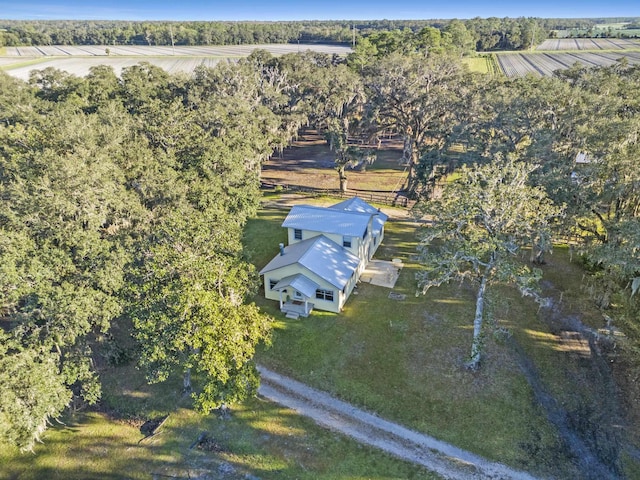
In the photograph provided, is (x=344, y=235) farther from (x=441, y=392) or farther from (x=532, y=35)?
(x=532, y=35)

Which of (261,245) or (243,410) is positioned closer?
(243,410)

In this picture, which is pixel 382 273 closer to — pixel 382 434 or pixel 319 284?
pixel 319 284

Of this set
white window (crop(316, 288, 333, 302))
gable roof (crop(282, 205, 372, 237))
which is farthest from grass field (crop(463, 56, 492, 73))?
white window (crop(316, 288, 333, 302))

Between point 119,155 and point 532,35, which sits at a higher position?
point 532,35

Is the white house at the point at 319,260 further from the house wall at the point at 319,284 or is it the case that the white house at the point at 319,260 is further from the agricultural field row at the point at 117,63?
the agricultural field row at the point at 117,63

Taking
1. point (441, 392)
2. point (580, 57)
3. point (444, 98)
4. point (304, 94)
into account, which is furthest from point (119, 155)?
point (580, 57)

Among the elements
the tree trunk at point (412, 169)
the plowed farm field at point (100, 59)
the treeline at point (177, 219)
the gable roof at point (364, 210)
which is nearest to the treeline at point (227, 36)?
the plowed farm field at point (100, 59)

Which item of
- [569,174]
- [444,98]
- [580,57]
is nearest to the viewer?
[569,174]
